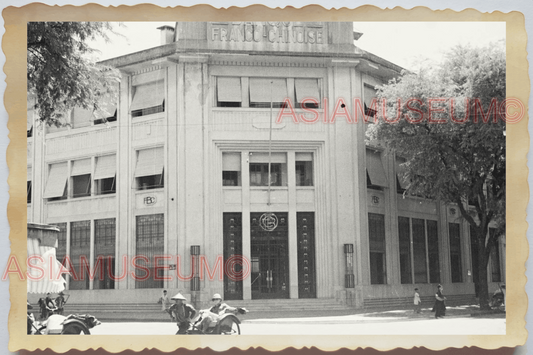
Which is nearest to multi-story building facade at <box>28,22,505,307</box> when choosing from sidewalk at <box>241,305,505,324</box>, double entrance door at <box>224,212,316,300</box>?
double entrance door at <box>224,212,316,300</box>

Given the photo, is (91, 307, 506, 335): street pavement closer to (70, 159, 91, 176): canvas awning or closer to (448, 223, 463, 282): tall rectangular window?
(448, 223, 463, 282): tall rectangular window

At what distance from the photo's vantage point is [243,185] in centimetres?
800

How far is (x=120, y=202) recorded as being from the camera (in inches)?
322

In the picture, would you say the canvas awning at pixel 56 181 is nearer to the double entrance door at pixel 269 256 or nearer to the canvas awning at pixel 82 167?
the canvas awning at pixel 82 167

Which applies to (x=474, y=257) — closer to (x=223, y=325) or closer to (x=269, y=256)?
(x=269, y=256)

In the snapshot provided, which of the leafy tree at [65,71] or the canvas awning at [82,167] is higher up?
the leafy tree at [65,71]

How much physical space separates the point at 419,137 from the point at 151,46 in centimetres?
337

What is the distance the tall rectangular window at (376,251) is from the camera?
26.2 feet

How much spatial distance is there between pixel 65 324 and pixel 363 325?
3.32 meters

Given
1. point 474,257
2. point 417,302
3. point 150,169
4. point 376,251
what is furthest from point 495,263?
point 150,169

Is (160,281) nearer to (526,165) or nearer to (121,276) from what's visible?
(121,276)

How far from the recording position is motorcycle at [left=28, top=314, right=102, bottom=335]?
7.52m

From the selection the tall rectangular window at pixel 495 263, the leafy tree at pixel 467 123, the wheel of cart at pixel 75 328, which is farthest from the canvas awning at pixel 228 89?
the tall rectangular window at pixel 495 263

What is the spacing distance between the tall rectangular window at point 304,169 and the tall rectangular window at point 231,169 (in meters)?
0.69
